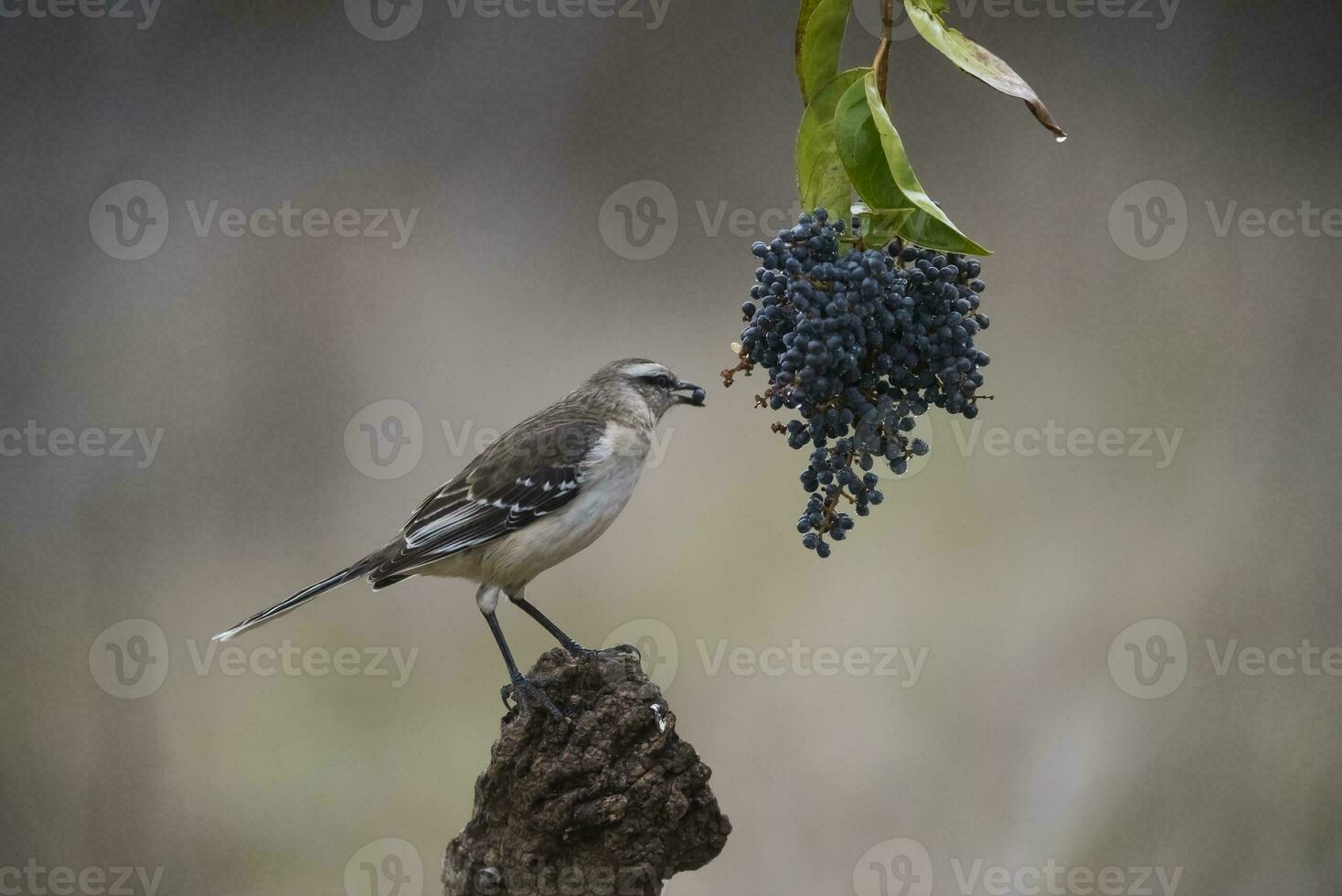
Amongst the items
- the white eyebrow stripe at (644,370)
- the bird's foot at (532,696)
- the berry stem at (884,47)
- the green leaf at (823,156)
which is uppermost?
the berry stem at (884,47)

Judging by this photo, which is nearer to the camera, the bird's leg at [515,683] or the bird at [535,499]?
the bird's leg at [515,683]

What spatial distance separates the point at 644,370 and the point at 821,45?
39.5 inches

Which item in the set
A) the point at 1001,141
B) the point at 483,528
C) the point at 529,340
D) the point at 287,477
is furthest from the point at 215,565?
the point at 1001,141

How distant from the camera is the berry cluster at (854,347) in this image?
1292 millimetres

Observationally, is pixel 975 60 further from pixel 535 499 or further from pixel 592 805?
pixel 535 499

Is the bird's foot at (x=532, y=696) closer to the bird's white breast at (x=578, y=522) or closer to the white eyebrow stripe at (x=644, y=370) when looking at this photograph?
the bird's white breast at (x=578, y=522)

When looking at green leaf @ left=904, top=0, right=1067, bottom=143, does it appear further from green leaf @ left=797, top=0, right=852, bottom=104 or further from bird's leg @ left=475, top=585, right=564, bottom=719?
bird's leg @ left=475, top=585, right=564, bottom=719

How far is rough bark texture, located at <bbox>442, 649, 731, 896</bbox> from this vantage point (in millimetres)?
1724

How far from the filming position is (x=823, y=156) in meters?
1.38

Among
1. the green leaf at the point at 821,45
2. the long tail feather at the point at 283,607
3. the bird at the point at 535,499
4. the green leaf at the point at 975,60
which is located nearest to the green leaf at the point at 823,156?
the green leaf at the point at 821,45

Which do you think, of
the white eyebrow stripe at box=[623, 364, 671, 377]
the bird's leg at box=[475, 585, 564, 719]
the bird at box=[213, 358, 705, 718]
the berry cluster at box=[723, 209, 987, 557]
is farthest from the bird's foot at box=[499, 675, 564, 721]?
the white eyebrow stripe at box=[623, 364, 671, 377]

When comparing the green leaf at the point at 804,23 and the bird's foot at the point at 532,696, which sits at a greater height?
the green leaf at the point at 804,23

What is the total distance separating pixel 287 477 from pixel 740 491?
1.17m

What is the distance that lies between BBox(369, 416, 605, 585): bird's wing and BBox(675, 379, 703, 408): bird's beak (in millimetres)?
156
